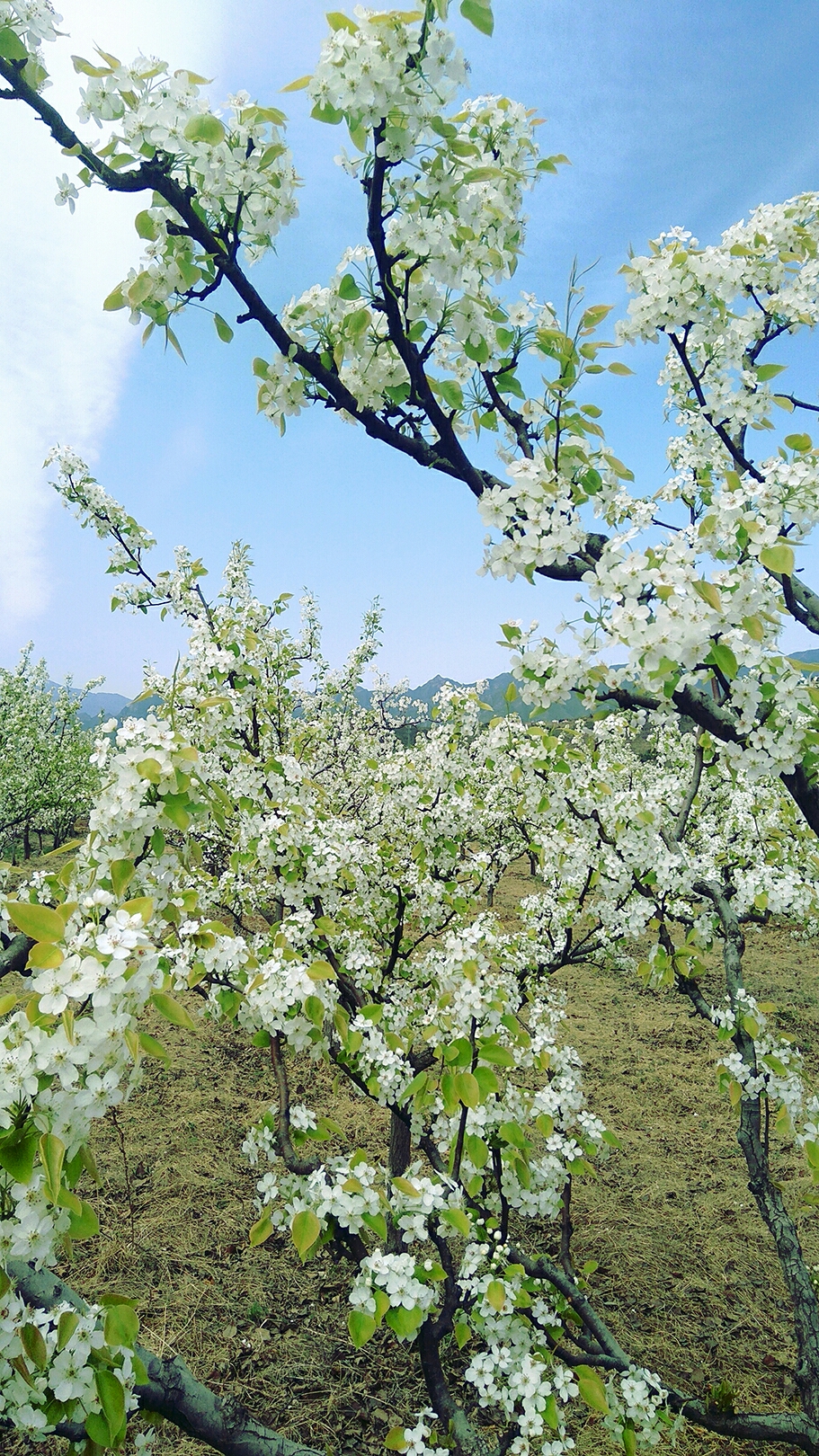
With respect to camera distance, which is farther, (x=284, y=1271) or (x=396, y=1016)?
(x=284, y=1271)

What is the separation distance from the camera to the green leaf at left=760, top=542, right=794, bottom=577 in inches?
66.9

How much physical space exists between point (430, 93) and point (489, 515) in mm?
887

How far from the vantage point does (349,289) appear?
170 centimetres

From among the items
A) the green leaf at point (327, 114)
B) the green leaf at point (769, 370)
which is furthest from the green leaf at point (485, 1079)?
the green leaf at point (769, 370)

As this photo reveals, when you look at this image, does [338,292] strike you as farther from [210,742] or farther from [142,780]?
[210,742]

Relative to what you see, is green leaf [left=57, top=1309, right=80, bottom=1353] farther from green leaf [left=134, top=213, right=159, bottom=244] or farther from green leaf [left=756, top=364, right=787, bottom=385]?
green leaf [left=756, top=364, right=787, bottom=385]

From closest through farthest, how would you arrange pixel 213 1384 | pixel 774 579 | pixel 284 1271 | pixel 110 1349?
pixel 110 1349
pixel 774 579
pixel 213 1384
pixel 284 1271

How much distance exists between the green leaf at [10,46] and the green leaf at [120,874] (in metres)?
1.76

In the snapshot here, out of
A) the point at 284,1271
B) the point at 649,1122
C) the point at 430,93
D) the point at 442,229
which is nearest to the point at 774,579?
the point at 442,229

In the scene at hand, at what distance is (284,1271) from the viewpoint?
13.2 feet

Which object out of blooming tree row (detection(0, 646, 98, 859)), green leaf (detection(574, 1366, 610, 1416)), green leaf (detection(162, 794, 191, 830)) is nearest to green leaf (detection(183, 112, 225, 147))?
green leaf (detection(162, 794, 191, 830))

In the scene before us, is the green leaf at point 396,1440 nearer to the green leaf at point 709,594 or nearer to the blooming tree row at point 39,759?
the green leaf at point 709,594

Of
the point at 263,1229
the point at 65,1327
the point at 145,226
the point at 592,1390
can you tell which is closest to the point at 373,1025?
the point at 263,1229

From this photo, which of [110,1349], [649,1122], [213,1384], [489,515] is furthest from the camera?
[649,1122]
